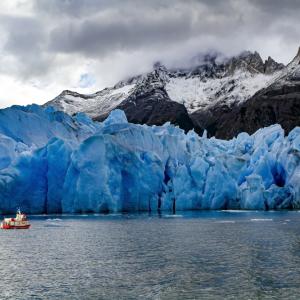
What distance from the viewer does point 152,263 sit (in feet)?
69.7

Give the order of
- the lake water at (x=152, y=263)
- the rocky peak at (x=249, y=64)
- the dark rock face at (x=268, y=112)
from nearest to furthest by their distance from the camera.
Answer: the lake water at (x=152, y=263)
the dark rock face at (x=268, y=112)
the rocky peak at (x=249, y=64)

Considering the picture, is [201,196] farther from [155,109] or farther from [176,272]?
[155,109]

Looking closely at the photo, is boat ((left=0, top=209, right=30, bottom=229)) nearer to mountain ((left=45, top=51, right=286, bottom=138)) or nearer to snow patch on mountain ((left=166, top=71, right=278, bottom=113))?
mountain ((left=45, top=51, right=286, bottom=138))

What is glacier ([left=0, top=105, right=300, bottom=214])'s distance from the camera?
50.3 meters

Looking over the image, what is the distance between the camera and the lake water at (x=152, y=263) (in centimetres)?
1642

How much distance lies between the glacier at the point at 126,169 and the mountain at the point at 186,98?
288ft

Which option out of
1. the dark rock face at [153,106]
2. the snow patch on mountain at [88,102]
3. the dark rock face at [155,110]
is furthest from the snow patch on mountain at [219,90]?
the snow patch on mountain at [88,102]

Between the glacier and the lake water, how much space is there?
1545 centimetres

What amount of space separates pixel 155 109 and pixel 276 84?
36.1 meters

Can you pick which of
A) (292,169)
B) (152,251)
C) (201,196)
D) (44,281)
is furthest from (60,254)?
(292,169)

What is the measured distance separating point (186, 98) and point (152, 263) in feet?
559

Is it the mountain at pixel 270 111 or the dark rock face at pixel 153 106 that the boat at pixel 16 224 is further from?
the dark rock face at pixel 153 106

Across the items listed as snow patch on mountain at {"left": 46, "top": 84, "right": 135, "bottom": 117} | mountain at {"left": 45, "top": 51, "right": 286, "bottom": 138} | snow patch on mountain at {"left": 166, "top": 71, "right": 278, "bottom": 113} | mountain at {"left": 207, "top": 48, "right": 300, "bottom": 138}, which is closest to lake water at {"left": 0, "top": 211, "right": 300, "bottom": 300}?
mountain at {"left": 207, "top": 48, "right": 300, "bottom": 138}

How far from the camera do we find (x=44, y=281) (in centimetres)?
1814
